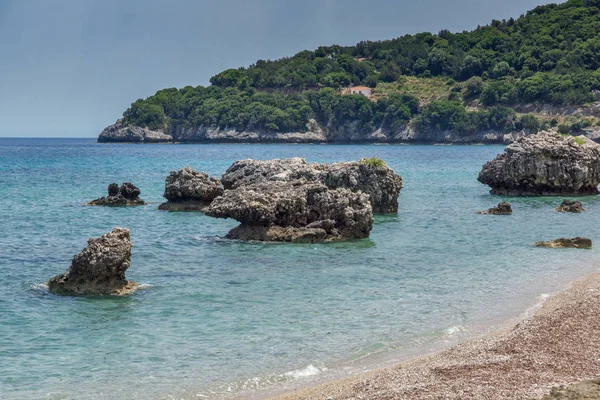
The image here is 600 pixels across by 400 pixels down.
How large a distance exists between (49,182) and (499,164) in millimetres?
31072

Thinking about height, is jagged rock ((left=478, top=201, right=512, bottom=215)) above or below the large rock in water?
below

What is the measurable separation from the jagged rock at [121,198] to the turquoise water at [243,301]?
5.71 m

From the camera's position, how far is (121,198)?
38500 mm

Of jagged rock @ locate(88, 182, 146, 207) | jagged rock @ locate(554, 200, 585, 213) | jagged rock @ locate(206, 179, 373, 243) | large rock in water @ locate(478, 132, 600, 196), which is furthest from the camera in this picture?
large rock in water @ locate(478, 132, 600, 196)

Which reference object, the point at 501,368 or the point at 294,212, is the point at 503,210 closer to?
the point at 294,212

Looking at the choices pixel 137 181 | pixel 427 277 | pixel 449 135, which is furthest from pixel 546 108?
pixel 427 277

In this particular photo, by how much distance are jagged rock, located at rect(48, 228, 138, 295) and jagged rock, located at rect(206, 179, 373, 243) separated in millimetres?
7967

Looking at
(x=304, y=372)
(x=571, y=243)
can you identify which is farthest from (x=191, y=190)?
(x=304, y=372)

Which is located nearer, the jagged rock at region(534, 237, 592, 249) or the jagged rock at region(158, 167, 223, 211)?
the jagged rock at region(534, 237, 592, 249)

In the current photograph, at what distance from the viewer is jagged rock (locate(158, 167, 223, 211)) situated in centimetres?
3588

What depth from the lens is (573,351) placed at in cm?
1248

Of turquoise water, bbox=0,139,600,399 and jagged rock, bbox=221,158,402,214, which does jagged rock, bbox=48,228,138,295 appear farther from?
jagged rock, bbox=221,158,402,214

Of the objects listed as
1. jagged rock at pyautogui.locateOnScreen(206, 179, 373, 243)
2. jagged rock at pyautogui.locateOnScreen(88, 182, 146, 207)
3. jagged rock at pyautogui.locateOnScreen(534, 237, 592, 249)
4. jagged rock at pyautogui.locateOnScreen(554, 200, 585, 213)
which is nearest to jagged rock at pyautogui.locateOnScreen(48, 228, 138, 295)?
jagged rock at pyautogui.locateOnScreen(206, 179, 373, 243)

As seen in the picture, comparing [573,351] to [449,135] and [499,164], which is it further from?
[449,135]
